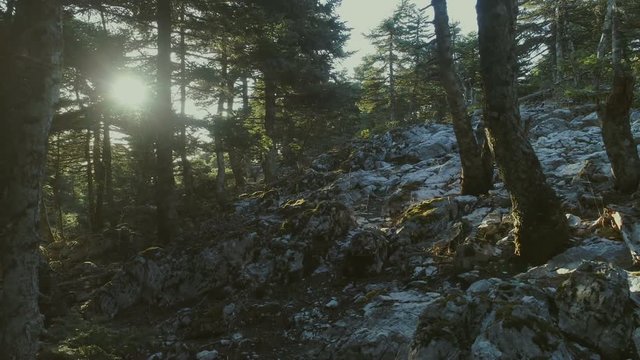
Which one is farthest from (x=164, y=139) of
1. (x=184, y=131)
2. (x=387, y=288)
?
(x=387, y=288)

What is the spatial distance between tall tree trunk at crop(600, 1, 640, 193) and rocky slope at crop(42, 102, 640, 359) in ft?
1.51

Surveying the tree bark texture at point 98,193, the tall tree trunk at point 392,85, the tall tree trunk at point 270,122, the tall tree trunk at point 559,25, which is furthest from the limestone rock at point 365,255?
the tall tree trunk at point 392,85

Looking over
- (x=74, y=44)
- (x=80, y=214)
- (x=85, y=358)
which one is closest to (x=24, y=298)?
(x=85, y=358)

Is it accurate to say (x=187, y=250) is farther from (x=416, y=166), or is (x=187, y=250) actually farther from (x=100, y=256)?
(x=416, y=166)

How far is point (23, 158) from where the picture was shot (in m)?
5.23

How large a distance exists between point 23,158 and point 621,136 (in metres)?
9.34

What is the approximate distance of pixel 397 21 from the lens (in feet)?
131

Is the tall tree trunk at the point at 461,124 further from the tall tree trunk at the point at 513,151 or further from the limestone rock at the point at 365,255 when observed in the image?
the tall tree trunk at the point at 513,151

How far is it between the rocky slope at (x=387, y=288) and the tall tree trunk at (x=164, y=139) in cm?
172

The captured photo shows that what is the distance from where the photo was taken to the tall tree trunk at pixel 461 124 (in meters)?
10.6

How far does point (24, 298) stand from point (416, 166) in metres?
13.6

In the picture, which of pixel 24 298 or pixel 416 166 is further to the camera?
pixel 416 166

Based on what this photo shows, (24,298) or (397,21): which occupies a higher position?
(397,21)

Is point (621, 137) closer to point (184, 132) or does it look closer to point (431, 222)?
point (431, 222)
